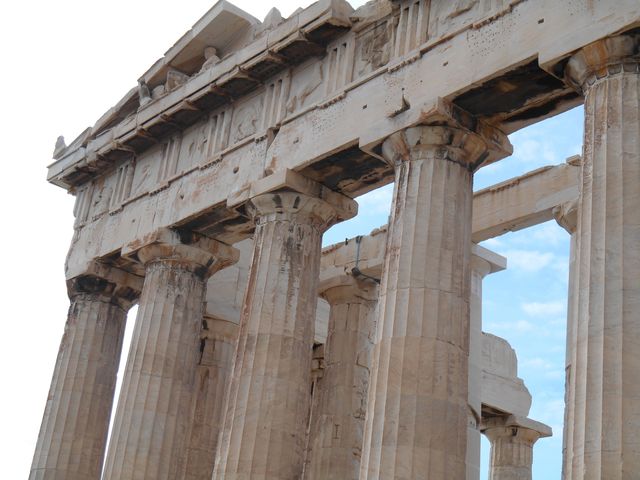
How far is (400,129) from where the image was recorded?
18203 mm

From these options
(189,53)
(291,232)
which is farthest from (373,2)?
(189,53)

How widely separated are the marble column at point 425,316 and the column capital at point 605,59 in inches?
110

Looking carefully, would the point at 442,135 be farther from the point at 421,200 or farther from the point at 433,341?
the point at 433,341

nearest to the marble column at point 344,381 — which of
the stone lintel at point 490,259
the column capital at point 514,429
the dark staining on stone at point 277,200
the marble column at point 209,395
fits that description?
the stone lintel at point 490,259

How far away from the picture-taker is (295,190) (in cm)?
2059

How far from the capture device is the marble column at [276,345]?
18.8 m

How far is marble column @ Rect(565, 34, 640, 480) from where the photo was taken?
12.8 meters

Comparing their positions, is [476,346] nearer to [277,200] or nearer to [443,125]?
[277,200]

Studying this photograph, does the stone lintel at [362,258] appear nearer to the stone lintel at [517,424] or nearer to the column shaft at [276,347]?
the column shaft at [276,347]

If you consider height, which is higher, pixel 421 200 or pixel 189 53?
pixel 189 53

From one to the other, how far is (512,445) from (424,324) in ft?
57.4

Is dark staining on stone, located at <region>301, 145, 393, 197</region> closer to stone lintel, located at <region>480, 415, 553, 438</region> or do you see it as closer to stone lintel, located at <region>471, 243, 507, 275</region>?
stone lintel, located at <region>471, 243, 507, 275</region>

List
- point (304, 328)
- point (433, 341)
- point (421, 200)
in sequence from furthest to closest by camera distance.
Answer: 1. point (304, 328)
2. point (421, 200)
3. point (433, 341)

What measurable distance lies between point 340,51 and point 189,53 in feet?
18.9
